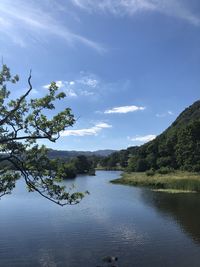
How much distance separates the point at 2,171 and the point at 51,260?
50.7ft

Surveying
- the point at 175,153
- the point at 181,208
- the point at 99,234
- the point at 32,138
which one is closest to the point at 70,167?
the point at 32,138

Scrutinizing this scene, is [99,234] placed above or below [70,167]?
below

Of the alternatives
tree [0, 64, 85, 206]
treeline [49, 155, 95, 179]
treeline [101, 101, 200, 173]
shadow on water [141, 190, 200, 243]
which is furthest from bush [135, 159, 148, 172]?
tree [0, 64, 85, 206]

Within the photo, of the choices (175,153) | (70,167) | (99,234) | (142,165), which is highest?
(175,153)

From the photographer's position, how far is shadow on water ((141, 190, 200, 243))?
142ft

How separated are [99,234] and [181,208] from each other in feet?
69.1

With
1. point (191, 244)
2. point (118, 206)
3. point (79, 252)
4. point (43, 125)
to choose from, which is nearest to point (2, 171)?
point (43, 125)

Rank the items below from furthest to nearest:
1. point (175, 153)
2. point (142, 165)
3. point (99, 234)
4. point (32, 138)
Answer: point (142, 165) → point (175, 153) → point (99, 234) → point (32, 138)

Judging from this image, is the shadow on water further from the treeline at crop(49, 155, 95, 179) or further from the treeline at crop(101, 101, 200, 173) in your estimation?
the treeline at crop(101, 101, 200, 173)

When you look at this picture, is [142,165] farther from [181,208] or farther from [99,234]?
[99,234]

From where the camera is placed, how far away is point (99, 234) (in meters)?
39.7

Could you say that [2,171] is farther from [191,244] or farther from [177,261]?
[191,244]

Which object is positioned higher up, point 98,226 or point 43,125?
point 43,125

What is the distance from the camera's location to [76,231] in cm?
4097
